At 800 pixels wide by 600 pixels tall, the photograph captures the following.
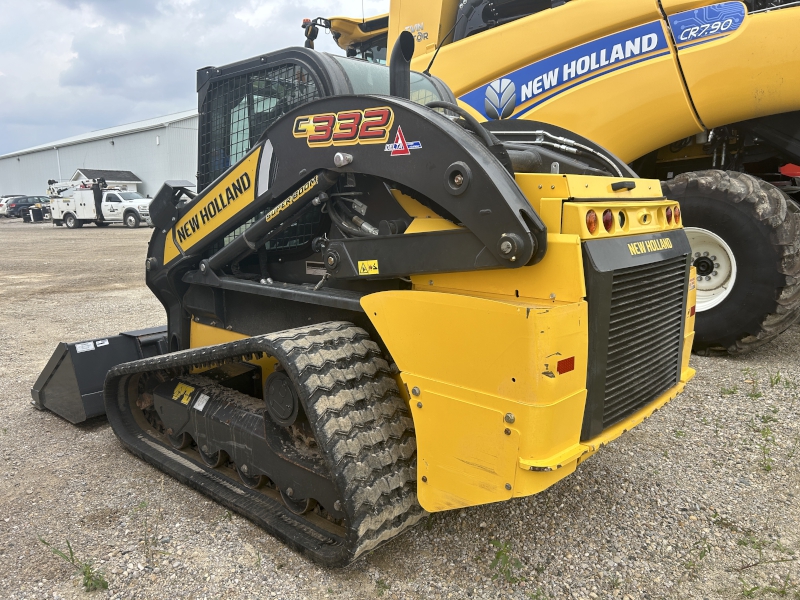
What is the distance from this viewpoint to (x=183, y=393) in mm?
3379

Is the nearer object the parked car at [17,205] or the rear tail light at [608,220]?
the rear tail light at [608,220]

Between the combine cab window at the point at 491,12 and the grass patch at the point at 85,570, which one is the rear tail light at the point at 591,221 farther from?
the combine cab window at the point at 491,12

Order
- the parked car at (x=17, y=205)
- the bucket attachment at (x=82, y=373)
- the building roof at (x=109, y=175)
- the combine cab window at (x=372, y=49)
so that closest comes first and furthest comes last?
the bucket attachment at (x=82, y=373)
the combine cab window at (x=372, y=49)
the parked car at (x=17, y=205)
the building roof at (x=109, y=175)

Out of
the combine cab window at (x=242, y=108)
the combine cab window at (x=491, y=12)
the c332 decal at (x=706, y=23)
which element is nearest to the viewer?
the combine cab window at (x=242, y=108)

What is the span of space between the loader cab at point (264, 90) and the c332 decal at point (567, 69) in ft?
4.98

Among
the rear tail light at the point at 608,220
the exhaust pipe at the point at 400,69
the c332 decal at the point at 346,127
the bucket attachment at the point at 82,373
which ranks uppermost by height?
the exhaust pipe at the point at 400,69

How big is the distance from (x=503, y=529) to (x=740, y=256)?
319 cm

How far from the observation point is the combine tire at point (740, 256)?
447 centimetres

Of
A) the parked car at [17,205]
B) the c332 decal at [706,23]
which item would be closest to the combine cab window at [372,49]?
the c332 decal at [706,23]

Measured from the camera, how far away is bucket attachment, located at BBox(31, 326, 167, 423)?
395 cm

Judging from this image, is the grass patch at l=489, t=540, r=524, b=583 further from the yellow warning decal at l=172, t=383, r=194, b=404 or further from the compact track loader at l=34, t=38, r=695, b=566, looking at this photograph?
the yellow warning decal at l=172, t=383, r=194, b=404

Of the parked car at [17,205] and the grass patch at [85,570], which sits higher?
Result: the parked car at [17,205]

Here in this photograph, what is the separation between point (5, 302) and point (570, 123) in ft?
26.3

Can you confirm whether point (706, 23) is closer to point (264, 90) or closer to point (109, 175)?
point (264, 90)
